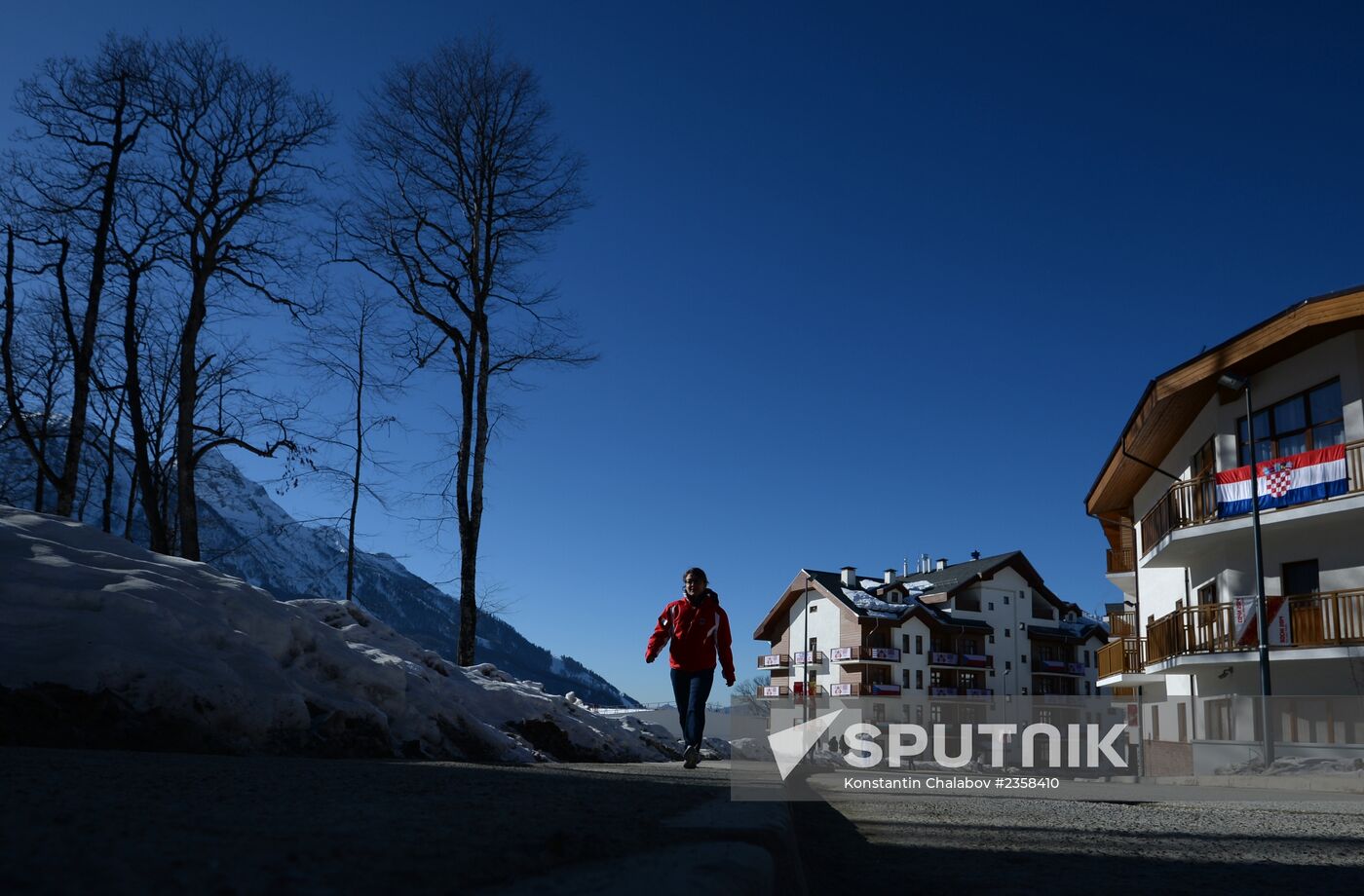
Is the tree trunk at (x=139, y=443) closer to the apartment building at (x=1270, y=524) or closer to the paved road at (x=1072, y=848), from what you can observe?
the paved road at (x=1072, y=848)

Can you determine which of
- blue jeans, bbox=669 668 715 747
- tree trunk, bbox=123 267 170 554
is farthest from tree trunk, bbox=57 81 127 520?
blue jeans, bbox=669 668 715 747

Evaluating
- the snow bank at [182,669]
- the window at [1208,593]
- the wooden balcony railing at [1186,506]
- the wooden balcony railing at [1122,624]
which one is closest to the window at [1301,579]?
the wooden balcony railing at [1186,506]

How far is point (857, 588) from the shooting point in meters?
78.6

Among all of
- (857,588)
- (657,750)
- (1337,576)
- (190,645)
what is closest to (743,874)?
(190,645)

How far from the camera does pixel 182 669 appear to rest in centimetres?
631

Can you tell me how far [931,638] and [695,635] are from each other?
69.7 metres

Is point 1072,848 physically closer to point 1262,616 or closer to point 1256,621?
point 1262,616

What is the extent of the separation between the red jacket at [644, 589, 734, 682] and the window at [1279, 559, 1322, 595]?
57.1 feet

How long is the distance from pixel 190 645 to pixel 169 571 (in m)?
1.49

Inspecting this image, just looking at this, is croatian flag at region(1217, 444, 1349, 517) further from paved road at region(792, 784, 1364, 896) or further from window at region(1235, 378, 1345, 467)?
paved road at region(792, 784, 1364, 896)

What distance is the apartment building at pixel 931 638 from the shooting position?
237 feet

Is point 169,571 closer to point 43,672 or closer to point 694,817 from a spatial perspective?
point 43,672

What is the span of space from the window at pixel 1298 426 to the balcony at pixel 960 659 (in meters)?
52.6

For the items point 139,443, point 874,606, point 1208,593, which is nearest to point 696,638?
point 139,443
